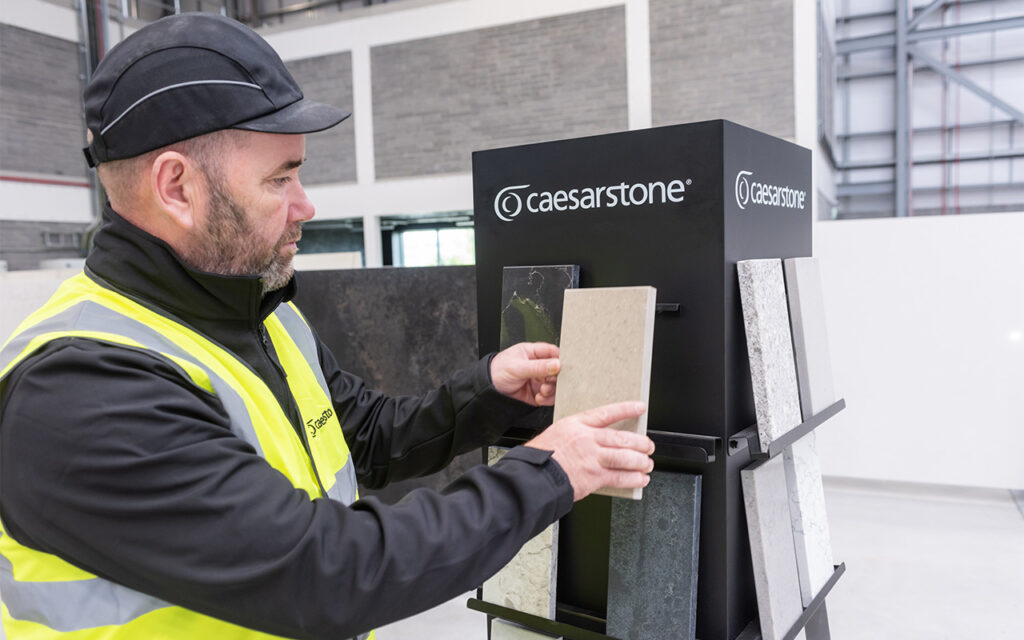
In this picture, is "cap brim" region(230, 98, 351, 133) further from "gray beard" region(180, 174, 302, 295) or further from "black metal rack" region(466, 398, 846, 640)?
"black metal rack" region(466, 398, 846, 640)

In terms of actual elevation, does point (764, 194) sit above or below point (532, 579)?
above

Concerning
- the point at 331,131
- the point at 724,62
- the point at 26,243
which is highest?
the point at 724,62

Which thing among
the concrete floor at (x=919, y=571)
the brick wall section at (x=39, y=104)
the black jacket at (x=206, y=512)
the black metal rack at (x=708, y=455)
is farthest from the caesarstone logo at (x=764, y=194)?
the brick wall section at (x=39, y=104)

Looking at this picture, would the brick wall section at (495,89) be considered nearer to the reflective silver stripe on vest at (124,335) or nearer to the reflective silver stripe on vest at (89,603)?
the reflective silver stripe on vest at (124,335)

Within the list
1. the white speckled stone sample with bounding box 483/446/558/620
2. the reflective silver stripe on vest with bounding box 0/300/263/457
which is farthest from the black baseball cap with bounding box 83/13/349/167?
the white speckled stone sample with bounding box 483/446/558/620

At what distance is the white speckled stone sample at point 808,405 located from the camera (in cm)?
156

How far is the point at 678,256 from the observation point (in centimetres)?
139

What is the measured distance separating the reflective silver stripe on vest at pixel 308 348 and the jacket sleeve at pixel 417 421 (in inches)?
3.5

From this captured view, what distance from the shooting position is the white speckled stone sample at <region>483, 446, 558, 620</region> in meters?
1.55

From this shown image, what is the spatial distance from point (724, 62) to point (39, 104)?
8.85 m

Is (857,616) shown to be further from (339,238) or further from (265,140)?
(339,238)

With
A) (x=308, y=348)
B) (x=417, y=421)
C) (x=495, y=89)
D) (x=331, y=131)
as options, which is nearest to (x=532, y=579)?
(x=417, y=421)

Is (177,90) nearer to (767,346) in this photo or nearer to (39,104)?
(767,346)

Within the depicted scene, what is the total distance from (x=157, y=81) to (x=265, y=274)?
33cm
